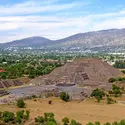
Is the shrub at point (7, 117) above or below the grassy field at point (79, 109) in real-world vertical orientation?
above

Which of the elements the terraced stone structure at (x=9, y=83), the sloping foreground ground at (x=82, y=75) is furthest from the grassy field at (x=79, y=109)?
the sloping foreground ground at (x=82, y=75)

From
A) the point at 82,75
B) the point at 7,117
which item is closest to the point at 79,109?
the point at 7,117

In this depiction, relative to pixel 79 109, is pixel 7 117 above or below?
above

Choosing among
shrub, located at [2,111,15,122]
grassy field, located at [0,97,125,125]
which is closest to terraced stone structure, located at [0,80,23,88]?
grassy field, located at [0,97,125,125]

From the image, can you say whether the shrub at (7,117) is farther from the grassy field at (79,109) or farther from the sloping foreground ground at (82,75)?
the sloping foreground ground at (82,75)

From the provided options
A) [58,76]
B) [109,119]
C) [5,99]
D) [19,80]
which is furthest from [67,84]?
[109,119]

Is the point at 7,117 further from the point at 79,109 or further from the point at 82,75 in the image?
the point at 82,75
